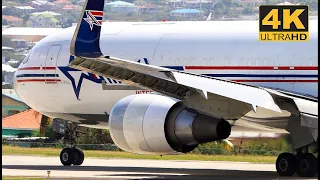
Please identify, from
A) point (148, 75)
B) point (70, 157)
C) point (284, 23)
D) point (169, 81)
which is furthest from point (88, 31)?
point (70, 157)

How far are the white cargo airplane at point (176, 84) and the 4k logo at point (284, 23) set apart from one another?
279 mm

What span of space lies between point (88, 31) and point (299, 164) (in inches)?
276

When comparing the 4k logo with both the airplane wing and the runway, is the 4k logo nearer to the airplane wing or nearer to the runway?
the airplane wing

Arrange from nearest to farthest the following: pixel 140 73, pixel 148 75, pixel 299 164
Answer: pixel 148 75 → pixel 140 73 → pixel 299 164

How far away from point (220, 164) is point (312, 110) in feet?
34.5

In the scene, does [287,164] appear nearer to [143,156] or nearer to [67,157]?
[67,157]

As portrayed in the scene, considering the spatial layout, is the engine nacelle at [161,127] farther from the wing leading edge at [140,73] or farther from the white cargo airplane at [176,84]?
the wing leading edge at [140,73]

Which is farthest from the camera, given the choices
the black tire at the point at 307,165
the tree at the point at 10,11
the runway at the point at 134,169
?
the tree at the point at 10,11

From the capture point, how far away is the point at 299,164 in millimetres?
29703

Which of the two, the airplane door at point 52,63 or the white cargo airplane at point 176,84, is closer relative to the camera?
the white cargo airplane at point 176,84

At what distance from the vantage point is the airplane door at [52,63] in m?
33.5

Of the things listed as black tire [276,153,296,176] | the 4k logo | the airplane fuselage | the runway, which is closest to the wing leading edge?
the airplane fuselage

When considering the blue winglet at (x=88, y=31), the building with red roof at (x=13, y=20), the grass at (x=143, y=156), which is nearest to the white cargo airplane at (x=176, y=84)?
the blue winglet at (x=88, y=31)

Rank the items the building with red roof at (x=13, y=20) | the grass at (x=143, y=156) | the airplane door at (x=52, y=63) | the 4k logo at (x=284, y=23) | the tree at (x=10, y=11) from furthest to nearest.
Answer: the tree at (x=10, y=11) → the building with red roof at (x=13, y=20) → the grass at (x=143, y=156) → the airplane door at (x=52, y=63) → the 4k logo at (x=284, y=23)
